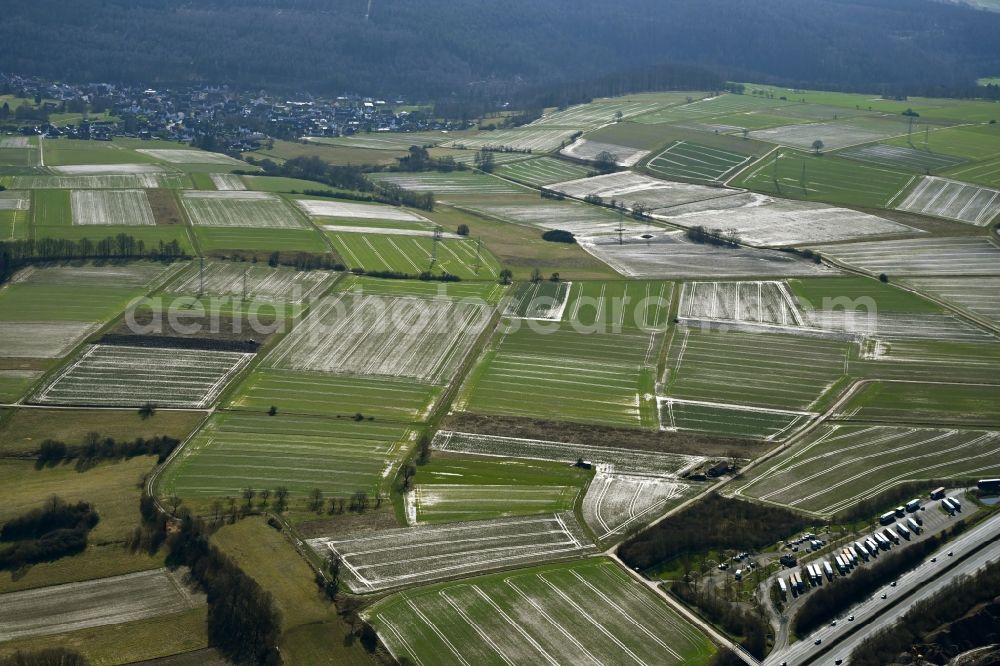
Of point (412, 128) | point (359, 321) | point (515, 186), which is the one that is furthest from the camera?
point (412, 128)

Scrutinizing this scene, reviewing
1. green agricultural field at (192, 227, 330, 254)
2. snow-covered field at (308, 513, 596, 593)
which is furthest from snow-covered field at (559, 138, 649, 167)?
snow-covered field at (308, 513, 596, 593)

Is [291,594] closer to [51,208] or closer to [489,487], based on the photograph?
[489,487]

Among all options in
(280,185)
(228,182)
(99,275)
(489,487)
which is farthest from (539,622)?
(228,182)

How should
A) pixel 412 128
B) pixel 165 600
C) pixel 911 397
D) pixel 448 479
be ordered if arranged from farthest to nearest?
pixel 412 128 → pixel 911 397 → pixel 448 479 → pixel 165 600

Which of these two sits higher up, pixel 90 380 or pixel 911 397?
pixel 911 397

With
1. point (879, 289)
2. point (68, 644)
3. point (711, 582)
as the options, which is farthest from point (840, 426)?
point (68, 644)

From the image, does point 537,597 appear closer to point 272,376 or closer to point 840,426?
point 840,426

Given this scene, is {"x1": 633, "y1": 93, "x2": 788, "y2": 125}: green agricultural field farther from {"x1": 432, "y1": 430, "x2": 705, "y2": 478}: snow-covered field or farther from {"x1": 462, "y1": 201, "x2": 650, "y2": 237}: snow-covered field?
{"x1": 432, "y1": 430, "x2": 705, "y2": 478}: snow-covered field
